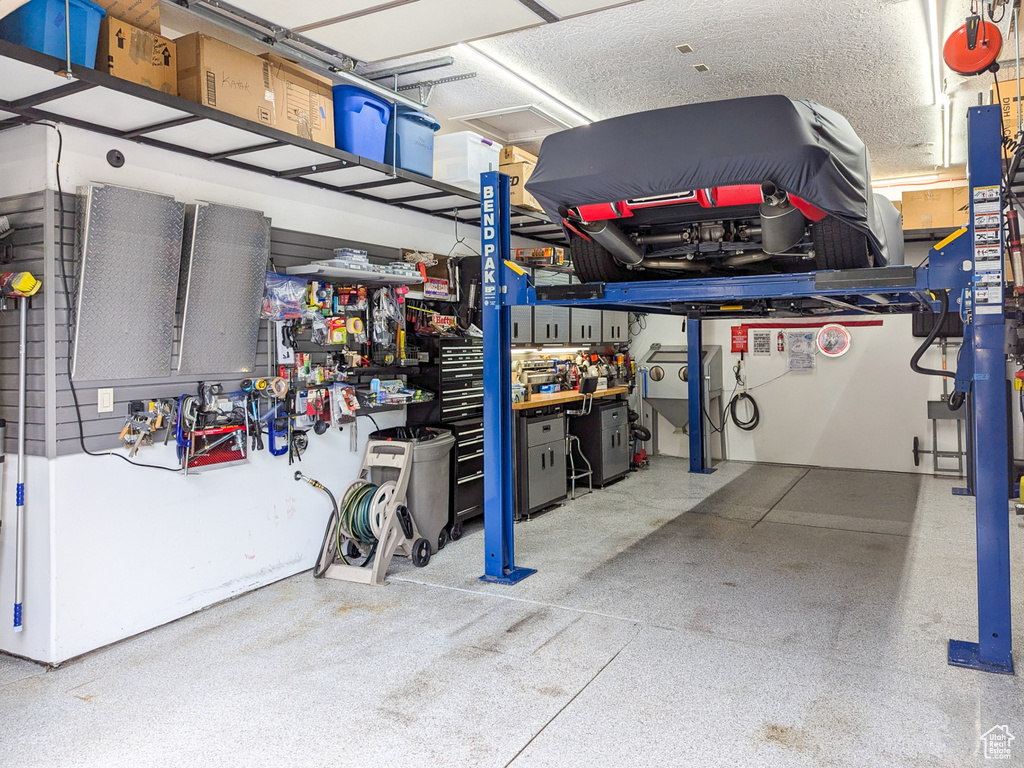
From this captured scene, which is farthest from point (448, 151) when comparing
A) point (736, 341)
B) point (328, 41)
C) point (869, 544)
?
point (736, 341)

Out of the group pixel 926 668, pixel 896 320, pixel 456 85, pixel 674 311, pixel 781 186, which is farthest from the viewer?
pixel 896 320

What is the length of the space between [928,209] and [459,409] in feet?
17.6

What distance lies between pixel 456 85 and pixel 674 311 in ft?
9.48

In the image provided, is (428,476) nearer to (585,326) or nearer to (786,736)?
(786,736)

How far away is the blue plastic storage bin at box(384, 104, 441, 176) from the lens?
465 cm

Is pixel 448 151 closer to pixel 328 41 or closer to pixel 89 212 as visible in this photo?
pixel 328 41

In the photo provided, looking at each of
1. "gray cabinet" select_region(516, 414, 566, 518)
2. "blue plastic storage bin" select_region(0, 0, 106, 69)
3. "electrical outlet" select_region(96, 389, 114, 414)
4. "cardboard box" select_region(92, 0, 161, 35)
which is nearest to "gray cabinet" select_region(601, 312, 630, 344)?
"gray cabinet" select_region(516, 414, 566, 518)

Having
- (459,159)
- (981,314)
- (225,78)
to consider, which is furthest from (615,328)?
(225,78)

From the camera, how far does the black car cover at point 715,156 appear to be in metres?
2.61

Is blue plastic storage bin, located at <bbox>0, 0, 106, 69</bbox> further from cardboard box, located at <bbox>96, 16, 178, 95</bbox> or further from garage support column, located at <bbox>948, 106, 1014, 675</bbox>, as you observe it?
garage support column, located at <bbox>948, 106, 1014, 675</bbox>

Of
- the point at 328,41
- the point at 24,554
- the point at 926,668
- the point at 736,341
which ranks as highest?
the point at 328,41

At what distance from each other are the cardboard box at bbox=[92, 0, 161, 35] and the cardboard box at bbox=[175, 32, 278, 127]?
5.1 inches

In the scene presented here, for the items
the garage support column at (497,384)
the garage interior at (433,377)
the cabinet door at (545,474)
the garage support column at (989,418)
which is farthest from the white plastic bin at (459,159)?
the garage support column at (989,418)

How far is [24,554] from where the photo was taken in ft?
11.4
